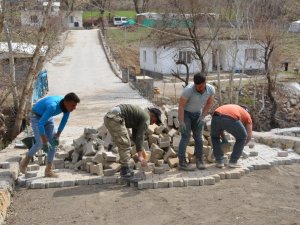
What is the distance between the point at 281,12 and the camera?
1140 inches

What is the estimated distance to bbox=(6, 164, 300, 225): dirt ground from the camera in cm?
515

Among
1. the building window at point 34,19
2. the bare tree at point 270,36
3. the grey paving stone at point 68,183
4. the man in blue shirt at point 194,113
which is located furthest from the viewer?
the bare tree at point 270,36

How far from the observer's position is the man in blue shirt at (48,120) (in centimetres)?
601

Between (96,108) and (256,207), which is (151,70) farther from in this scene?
(256,207)

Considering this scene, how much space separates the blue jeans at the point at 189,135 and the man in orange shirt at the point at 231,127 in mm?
204

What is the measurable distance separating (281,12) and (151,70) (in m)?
10.4

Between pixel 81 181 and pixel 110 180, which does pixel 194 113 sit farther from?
pixel 81 181

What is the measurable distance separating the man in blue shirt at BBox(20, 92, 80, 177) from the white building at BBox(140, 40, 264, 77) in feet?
69.8

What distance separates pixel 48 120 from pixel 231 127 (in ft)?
8.45

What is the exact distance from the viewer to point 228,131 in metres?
6.62

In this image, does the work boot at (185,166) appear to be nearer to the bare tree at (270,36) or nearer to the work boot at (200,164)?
the work boot at (200,164)

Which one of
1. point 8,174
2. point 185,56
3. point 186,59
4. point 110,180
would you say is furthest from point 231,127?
point 185,56

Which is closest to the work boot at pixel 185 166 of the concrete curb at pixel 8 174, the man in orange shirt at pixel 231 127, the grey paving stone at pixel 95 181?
the man in orange shirt at pixel 231 127

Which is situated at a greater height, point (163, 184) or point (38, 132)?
point (38, 132)
